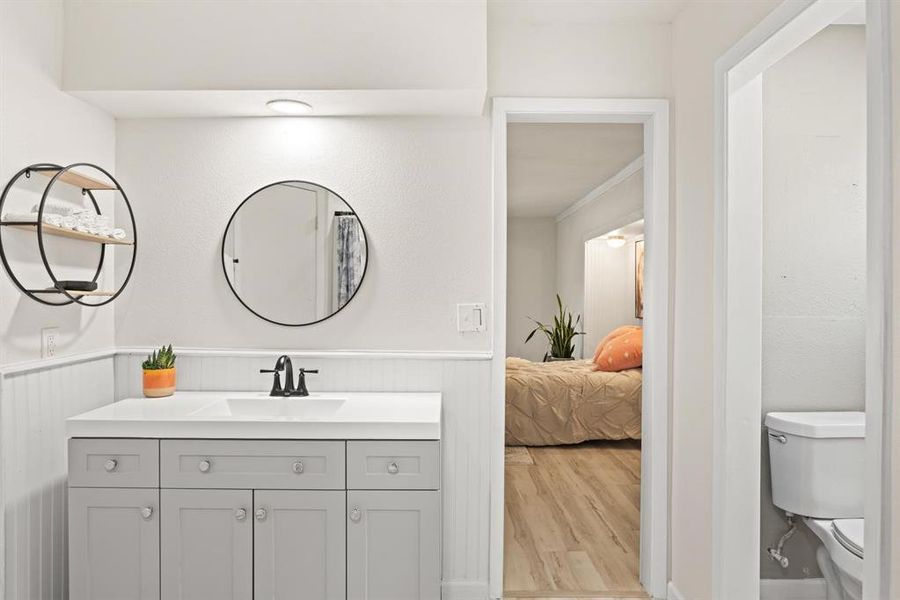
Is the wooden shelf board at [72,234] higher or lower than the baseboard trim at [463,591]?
higher

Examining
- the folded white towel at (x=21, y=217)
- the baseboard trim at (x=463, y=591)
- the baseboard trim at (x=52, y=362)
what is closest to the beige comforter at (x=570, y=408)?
the baseboard trim at (x=463, y=591)

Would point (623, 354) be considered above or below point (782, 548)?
above

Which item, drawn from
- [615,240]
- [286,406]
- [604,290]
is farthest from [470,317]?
[604,290]

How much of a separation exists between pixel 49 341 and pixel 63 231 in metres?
0.42

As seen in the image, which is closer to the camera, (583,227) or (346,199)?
(346,199)

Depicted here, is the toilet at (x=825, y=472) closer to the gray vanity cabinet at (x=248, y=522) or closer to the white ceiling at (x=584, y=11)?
the gray vanity cabinet at (x=248, y=522)

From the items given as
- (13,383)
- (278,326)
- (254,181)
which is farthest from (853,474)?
(13,383)

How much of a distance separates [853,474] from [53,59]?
11.0 feet

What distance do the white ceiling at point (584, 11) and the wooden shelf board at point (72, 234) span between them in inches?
69.8

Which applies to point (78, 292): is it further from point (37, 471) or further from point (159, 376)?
point (37, 471)

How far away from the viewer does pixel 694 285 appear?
2.31 metres

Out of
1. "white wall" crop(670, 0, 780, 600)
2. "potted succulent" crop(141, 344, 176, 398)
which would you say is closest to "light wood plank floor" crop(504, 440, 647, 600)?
"white wall" crop(670, 0, 780, 600)

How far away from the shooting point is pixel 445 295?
2.59 m

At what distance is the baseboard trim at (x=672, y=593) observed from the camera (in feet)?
7.96
